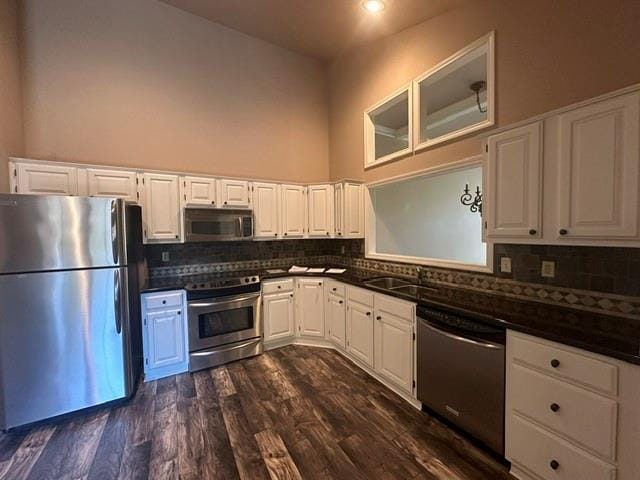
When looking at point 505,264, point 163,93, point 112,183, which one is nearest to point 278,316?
point 112,183

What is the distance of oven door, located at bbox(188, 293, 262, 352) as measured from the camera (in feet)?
9.31

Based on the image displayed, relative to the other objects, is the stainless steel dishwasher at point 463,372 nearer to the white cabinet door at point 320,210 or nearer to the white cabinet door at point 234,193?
the white cabinet door at point 320,210

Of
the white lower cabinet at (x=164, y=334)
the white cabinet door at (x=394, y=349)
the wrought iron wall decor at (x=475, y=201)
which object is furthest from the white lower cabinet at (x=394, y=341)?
the white lower cabinet at (x=164, y=334)

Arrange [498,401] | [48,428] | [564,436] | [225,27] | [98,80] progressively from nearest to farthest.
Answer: [564,436], [498,401], [48,428], [98,80], [225,27]

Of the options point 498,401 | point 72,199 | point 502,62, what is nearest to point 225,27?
point 72,199

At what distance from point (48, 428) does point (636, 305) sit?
13.6 ft

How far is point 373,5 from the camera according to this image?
2771 mm

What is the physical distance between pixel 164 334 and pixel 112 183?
5.38ft

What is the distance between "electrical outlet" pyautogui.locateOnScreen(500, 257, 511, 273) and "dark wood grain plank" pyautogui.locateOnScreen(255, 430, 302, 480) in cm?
207

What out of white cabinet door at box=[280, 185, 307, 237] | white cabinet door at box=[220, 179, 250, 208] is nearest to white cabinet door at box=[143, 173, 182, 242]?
white cabinet door at box=[220, 179, 250, 208]

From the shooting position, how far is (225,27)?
354 centimetres

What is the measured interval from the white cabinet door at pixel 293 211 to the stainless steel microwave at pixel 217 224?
0.51 m

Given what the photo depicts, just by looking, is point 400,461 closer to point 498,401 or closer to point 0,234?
point 498,401

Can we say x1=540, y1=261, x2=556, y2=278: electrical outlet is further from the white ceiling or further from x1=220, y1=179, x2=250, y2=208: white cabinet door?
x1=220, y1=179, x2=250, y2=208: white cabinet door
